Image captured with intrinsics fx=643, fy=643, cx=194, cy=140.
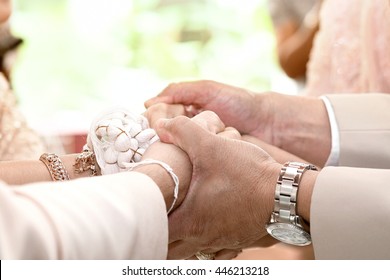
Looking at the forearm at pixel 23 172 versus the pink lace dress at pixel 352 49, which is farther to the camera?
the pink lace dress at pixel 352 49

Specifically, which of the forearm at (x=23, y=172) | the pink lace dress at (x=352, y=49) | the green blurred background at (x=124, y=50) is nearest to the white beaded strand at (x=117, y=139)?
the forearm at (x=23, y=172)

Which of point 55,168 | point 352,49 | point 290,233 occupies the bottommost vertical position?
point 290,233

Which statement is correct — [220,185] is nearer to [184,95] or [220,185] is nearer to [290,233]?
[290,233]

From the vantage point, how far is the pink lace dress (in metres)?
1.59

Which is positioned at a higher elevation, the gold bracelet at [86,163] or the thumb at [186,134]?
the thumb at [186,134]

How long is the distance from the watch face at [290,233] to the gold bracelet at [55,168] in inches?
15.0

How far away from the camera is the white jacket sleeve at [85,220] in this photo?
657 millimetres

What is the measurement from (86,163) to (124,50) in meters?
2.17

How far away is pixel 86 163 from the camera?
47.4 inches

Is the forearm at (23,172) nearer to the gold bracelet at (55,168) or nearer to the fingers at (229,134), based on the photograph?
the gold bracelet at (55,168)

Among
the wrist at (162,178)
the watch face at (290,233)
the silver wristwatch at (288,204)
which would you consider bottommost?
the watch face at (290,233)

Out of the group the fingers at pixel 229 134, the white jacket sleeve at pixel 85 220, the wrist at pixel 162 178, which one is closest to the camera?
the white jacket sleeve at pixel 85 220

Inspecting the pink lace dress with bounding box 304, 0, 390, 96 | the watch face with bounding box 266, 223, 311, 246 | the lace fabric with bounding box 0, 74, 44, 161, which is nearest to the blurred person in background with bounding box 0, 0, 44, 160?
the lace fabric with bounding box 0, 74, 44, 161

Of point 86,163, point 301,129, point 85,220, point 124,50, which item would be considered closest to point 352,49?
point 301,129
